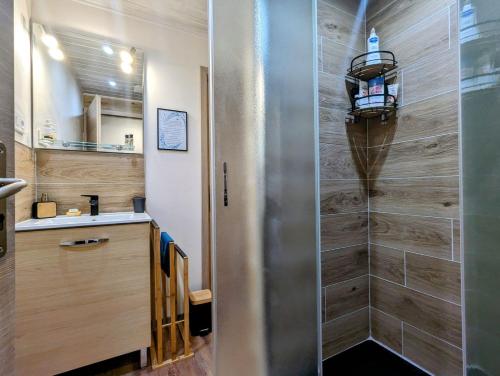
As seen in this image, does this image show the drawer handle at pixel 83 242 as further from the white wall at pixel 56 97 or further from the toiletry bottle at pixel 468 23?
the toiletry bottle at pixel 468 23

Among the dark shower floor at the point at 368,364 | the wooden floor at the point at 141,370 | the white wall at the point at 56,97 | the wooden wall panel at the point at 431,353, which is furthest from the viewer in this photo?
the white wall at the point at 56,97

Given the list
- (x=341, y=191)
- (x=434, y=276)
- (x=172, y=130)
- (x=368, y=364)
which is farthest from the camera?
(x=172, y=130)

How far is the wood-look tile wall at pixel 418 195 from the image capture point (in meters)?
1.13

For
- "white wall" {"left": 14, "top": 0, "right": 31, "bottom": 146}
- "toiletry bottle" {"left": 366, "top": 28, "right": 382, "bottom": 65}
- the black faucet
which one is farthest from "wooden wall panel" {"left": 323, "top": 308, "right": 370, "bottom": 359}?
"white wall" {"left": 14, "top": 0, "right": 31, "bottom": 146}

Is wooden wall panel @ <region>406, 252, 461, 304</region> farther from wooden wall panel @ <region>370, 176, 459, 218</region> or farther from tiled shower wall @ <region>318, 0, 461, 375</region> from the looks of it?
wooden wall panel @ <region>370, 176, 459, 218</region>

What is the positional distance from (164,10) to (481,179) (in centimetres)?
222

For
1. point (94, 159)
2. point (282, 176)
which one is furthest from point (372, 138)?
point (94, 159)

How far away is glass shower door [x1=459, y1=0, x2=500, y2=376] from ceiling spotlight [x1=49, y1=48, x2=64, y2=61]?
2.28 meters

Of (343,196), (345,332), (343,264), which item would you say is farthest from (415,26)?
(345,332)

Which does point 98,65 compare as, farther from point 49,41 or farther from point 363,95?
point 363,95

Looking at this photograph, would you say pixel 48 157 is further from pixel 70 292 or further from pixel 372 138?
pixel 372 138

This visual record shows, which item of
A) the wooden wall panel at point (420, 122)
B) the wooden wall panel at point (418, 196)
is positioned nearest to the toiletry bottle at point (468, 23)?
the wooden wall panel at point (420, 122)

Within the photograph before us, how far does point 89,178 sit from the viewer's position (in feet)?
5.32

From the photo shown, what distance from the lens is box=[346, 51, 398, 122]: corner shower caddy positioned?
4.27ft
